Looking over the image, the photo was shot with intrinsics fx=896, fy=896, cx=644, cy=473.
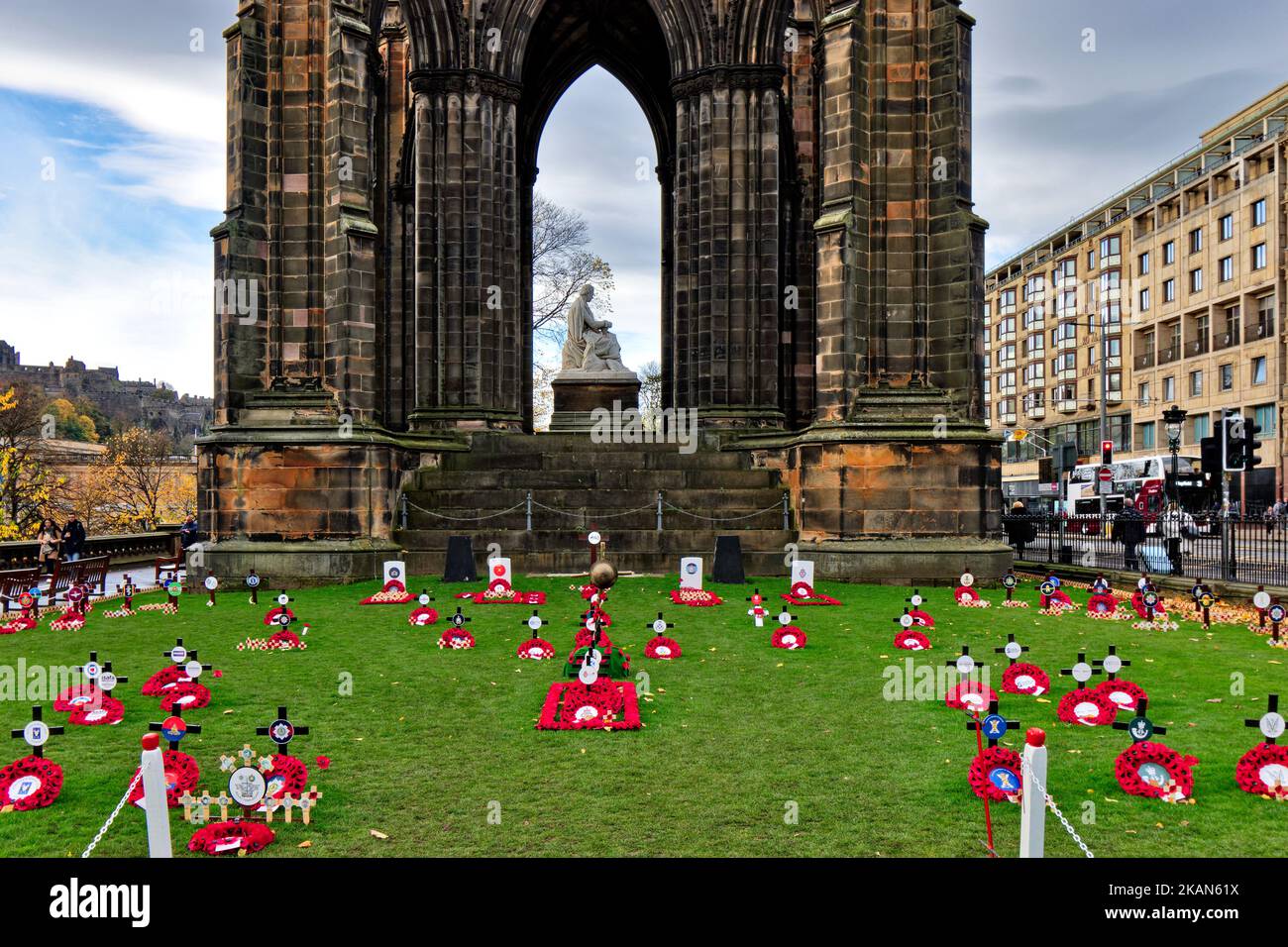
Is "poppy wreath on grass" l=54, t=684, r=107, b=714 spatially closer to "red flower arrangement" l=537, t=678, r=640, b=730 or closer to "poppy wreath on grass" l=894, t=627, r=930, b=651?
"red flower arrangement" l=537, t=678, r=640, b=730

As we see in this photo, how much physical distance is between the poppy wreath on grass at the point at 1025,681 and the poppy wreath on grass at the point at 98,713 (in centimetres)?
719

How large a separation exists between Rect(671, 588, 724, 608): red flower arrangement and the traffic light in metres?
11.1

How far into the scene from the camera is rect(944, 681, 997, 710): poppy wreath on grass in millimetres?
6883

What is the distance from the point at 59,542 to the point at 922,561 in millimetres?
18515

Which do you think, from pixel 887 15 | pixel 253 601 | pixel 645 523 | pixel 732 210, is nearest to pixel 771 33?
pixel 732 210

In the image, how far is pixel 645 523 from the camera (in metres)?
18.9

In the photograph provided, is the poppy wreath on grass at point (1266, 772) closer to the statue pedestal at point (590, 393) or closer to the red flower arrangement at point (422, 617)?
the red flower arrangement at point (422, 617)

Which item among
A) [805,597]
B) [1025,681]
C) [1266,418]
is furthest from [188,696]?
[1266,418]

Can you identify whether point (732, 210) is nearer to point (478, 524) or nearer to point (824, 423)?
point (824, 423)

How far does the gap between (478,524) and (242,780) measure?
14.4 metres

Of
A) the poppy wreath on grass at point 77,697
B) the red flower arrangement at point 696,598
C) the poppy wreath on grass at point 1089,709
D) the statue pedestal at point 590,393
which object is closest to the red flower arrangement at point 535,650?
the poppy wreath on grass at point 77,697

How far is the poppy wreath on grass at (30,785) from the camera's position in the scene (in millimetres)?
4949

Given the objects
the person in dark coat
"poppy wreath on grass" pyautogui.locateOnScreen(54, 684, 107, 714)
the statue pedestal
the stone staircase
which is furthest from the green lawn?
the statue pedestal

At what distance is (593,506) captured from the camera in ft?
62.6
